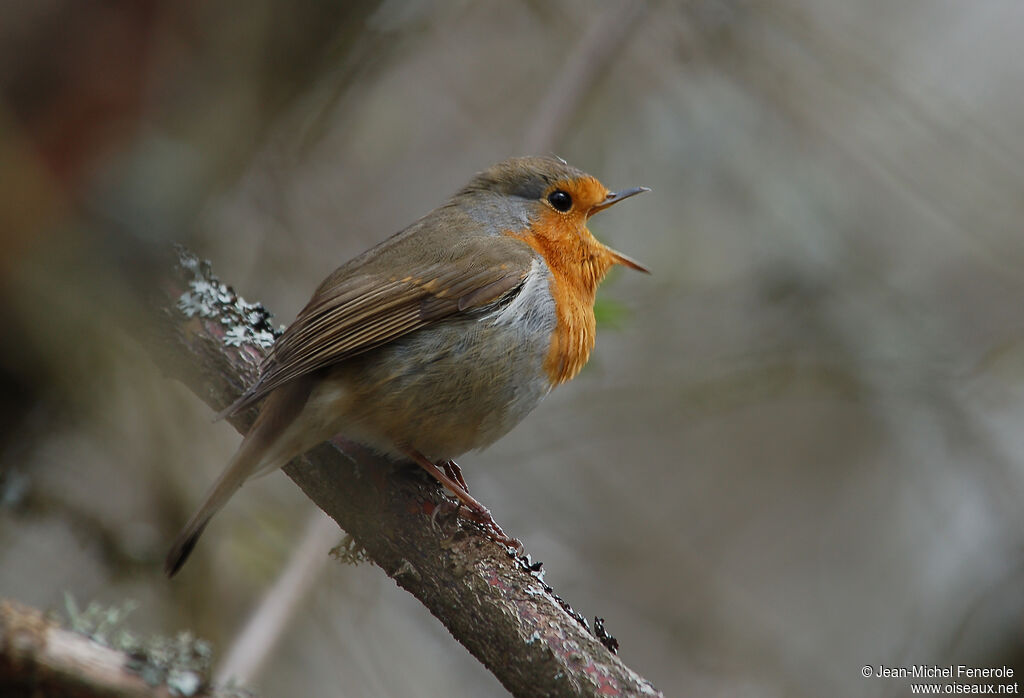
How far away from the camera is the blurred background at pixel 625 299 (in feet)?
8.93

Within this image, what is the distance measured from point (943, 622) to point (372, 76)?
12.8 feet

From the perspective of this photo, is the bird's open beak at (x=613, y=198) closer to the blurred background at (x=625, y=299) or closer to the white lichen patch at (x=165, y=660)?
the blurred background at (x=625, y=299)

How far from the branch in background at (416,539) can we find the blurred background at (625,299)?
194 mm

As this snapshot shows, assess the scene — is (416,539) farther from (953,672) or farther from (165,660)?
(953,672)

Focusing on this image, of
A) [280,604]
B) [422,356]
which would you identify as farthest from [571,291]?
[280,604]

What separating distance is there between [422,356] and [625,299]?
2.14 meters

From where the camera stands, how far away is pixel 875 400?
16.7 ft

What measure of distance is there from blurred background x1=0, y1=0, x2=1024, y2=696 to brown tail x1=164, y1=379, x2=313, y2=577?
518mm

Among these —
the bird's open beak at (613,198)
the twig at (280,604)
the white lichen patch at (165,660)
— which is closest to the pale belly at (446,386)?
the twig at (280,604)

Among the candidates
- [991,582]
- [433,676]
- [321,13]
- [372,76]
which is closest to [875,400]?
[991,582]

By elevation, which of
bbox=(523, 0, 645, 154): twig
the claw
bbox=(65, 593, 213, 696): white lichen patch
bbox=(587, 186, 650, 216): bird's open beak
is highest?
bbox=(523, 0, 645, 154): twig

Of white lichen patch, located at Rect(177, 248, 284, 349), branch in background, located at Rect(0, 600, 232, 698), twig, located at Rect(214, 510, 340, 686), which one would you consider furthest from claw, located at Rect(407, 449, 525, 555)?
branch in background, located at Rect(0, 600, 232, 698)

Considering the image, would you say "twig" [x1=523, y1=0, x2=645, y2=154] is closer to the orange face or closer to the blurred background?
the blurred background

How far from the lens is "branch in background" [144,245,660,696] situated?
89.8 inches
